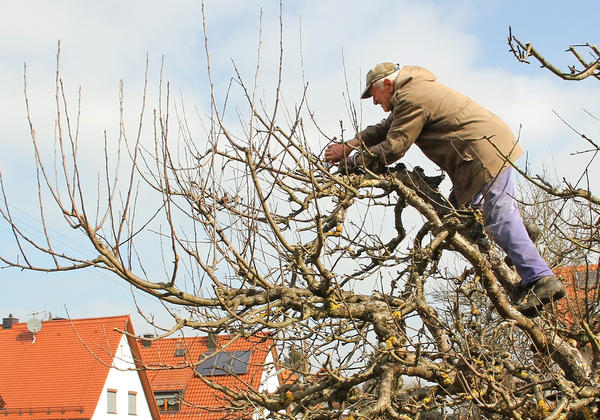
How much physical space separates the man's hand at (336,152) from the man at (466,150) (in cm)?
13

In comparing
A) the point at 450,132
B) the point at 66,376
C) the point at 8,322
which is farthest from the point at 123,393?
the point at 450,132

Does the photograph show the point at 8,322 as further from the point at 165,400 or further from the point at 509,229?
the point at 509,229

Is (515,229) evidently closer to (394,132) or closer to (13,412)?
(394,132)

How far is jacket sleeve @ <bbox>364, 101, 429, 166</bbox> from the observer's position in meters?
4.46

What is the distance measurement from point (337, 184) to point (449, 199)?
0.87m

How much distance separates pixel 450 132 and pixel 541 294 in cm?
115

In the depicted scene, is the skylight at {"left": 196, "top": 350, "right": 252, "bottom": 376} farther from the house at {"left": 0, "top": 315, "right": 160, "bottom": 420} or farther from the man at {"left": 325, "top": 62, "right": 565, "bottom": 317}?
the house at {"left": 0, "top": 315, "right": 160, "bottom": 420}

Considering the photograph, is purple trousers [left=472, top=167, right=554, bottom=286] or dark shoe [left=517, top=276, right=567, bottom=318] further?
purple trousers [left=472, top=167, right=554, bottom=286]

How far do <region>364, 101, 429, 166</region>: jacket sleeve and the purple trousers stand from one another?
57 cm

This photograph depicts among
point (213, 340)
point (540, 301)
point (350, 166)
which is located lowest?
point (540, 301)

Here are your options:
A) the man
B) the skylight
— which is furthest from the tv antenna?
the man

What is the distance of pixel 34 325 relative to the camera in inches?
915

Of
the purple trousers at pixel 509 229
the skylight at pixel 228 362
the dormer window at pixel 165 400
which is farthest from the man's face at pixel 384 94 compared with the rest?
the dormer window at pixel 165 400

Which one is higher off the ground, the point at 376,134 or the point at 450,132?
the point at 376,134
